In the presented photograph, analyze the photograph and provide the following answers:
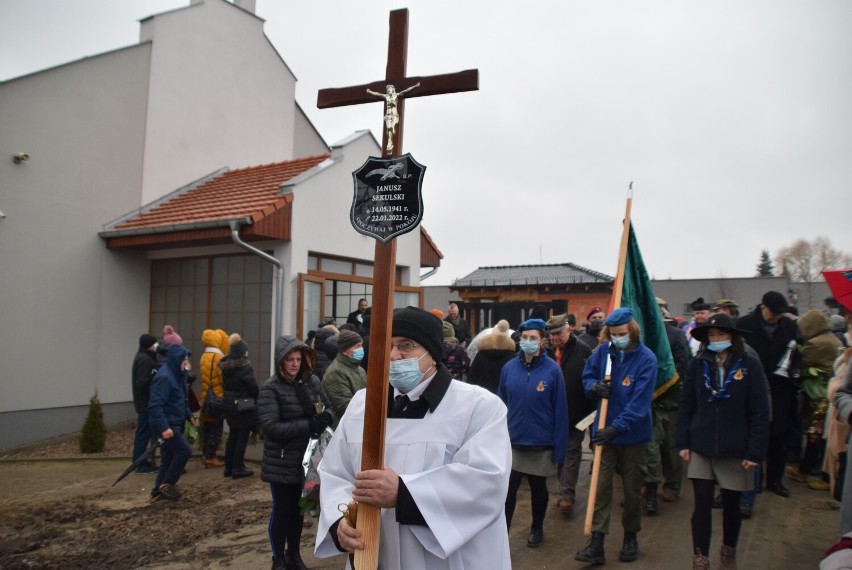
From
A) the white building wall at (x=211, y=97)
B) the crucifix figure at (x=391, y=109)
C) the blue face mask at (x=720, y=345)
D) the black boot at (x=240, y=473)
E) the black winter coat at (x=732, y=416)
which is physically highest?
the white building wall at (x=211, y=97)

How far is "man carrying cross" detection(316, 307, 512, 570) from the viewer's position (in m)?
2.31

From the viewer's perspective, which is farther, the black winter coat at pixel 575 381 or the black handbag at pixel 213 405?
the black handbag at pixel 213 405

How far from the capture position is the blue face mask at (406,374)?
8.64 ft

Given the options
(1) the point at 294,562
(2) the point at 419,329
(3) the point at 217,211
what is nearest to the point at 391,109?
(2) the point at 419,329

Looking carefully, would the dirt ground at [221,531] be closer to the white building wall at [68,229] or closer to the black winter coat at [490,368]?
the black winter coat at [490,368]

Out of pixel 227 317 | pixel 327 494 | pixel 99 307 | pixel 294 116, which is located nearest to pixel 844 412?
pixel 327 494

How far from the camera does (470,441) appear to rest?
96.3 inches

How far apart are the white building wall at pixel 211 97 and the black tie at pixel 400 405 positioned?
11.5m

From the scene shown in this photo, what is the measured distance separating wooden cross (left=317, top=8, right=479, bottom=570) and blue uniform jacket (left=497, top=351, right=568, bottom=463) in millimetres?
3021

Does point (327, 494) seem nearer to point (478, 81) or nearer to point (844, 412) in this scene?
point (478, 81)

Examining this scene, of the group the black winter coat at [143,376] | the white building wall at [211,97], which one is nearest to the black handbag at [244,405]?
the black winter coat at [143,376]

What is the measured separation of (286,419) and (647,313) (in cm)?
355

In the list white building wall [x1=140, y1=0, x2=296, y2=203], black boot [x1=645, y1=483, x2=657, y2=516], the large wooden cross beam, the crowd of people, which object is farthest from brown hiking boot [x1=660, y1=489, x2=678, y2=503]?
white building wall [x1=140, y1=0, x2=296, y2=203]

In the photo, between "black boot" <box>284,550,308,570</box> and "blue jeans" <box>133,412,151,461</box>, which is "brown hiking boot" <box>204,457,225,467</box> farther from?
"black boot" <box>284,550,308,570</box>
